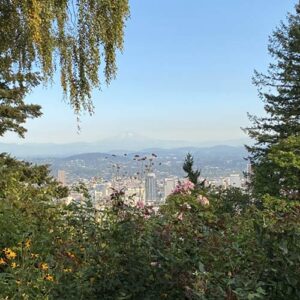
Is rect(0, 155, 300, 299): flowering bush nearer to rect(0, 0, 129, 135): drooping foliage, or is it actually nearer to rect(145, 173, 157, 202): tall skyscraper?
rect(0, 0, 129, 135): drooping foliage

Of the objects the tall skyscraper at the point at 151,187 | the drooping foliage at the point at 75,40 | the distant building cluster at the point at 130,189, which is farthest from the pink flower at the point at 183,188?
the drooping foliage at the point at 75,40

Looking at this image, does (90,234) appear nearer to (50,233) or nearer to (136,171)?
(50,233)

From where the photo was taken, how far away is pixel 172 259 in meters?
2.67

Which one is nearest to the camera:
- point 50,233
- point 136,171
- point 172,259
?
point 172,259

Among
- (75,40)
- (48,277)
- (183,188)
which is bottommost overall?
(48,277)

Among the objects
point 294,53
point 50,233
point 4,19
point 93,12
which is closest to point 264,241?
point 50,233

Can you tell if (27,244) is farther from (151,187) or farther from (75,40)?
(151,187)

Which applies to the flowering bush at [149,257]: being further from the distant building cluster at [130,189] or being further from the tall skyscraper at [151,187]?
the tall skyscraper at [151,187]

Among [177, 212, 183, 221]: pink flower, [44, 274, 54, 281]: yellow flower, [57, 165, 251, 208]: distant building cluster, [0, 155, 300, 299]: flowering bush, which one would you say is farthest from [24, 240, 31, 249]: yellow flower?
[177, 212, 183, 221]: pink flower

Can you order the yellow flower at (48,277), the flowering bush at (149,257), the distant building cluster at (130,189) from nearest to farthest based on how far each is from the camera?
the flowering bush at (149,257) < the yellow flower at (48,277) < the distant building cluster at (130,189)

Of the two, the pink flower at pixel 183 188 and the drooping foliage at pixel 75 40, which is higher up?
the drooping foliage at pixel 75 40

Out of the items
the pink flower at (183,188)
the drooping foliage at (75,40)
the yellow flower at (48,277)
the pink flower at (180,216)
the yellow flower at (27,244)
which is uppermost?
the drooping foliage at (75,40)

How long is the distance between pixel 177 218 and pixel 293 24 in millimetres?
24080

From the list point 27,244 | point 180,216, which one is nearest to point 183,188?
point 180,216
